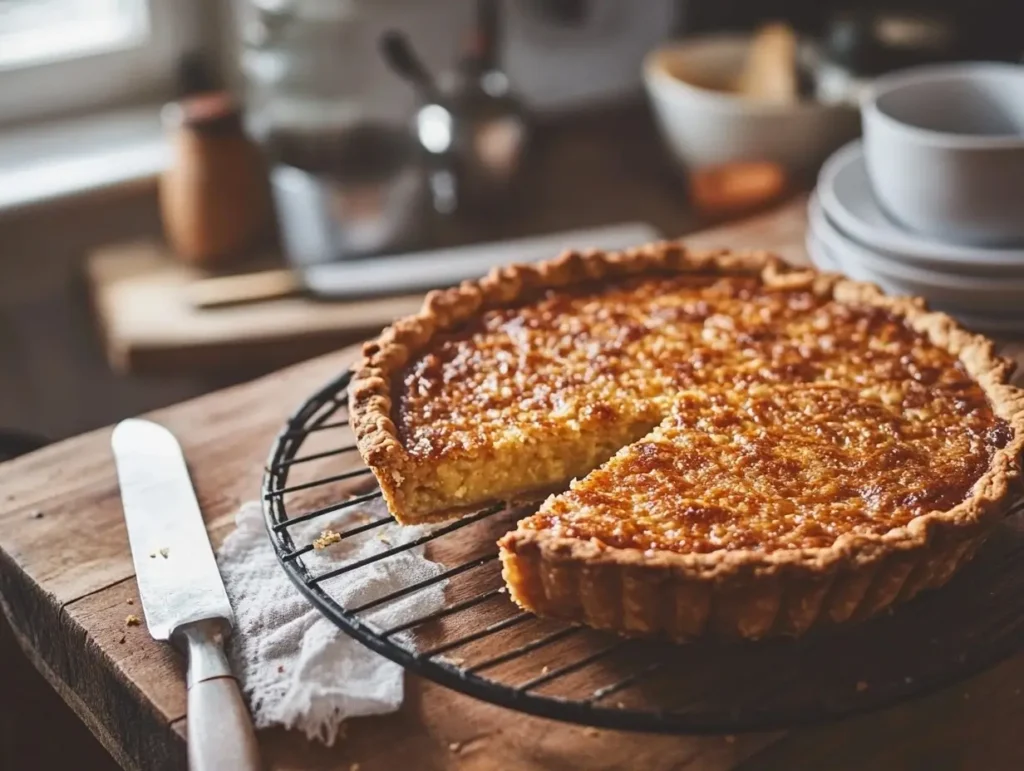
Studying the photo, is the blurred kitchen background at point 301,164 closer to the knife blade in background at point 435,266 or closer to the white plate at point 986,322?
the knife blade in background at point 435,266

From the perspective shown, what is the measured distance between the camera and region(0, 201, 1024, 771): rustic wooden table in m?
1.21

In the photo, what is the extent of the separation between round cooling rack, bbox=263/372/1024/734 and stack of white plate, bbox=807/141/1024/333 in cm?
53

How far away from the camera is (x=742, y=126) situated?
2572mm

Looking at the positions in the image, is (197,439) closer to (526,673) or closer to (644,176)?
(526,673)

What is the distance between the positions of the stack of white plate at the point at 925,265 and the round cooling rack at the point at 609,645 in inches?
20.8

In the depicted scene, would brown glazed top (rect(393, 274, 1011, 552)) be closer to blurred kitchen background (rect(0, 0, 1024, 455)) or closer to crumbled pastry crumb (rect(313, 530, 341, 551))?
crumbled pastry crumb (rect(313, 530, 341, 551))

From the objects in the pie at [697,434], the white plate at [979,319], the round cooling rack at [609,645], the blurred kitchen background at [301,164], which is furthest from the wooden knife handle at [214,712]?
the white plate at [979,319]

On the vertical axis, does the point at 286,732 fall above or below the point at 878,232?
below

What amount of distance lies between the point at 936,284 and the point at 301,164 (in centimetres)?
145

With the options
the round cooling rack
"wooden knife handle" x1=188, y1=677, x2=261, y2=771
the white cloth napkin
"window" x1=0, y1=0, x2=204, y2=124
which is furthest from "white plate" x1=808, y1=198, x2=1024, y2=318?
"window" x1=0, y1=0, x2=204, y2=124

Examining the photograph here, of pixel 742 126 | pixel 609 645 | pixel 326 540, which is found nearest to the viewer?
pixel 609 645

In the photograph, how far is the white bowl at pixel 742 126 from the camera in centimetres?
255

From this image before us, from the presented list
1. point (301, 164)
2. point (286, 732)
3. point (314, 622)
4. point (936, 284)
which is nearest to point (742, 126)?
point (936, 284)

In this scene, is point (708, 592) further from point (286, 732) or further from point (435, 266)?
point (435, 266)
